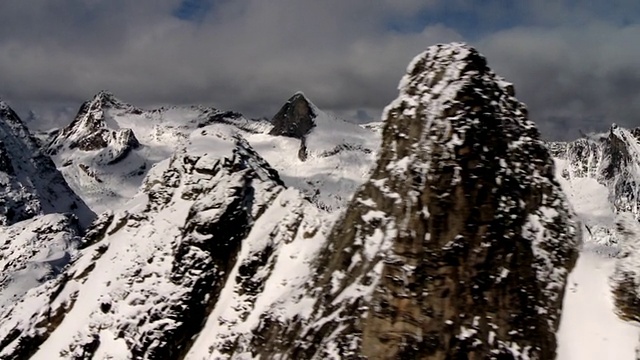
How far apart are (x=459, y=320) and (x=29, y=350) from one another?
39631 millimetres

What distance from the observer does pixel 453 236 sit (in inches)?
1139

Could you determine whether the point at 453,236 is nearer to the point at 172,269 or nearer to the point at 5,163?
the point at 172,269

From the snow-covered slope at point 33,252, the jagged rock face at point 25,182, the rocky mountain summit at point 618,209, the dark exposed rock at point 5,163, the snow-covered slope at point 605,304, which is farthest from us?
the dark exposed rock at point 5,163

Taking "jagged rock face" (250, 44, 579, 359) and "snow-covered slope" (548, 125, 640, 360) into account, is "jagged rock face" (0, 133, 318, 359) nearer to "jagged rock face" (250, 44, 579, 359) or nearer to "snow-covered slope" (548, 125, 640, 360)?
"jagged rock face" (250, 44, 579, 359)

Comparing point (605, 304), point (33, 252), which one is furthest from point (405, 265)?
point (33, 252)

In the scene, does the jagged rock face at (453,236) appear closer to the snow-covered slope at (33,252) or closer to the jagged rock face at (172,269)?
the jagged rock face at (172,269)

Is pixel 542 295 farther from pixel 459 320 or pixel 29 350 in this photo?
pixel 29 350

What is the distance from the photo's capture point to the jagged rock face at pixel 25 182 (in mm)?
132000

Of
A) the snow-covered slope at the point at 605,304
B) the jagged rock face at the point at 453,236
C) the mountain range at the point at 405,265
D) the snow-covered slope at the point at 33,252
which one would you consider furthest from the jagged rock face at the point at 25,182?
the snow-covered slope at the point at 605,304

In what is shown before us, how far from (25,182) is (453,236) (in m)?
144

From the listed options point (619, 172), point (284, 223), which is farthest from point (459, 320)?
point (619, 172)

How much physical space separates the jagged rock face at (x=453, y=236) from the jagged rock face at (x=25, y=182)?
4507 inches

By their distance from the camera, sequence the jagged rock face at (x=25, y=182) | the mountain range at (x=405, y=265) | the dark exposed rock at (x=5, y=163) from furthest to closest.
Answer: the dark exposed rock at (x=5, y=163) → the jagged rock face at (x=25, y=182) → the mountain range at (x=405, y=265)

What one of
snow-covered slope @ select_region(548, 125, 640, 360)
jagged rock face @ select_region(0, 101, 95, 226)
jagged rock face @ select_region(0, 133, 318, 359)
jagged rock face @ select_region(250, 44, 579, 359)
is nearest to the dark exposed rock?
jagged rock face @ select_region(0, 101, 95, 226)
